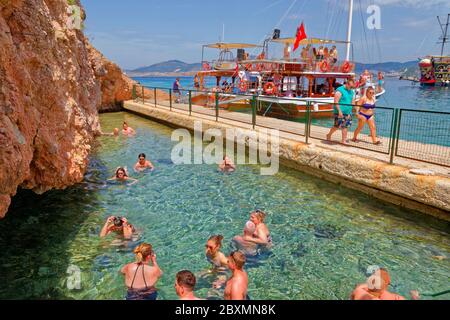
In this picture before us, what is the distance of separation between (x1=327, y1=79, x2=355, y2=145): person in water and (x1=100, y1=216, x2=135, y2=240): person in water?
6.12 m

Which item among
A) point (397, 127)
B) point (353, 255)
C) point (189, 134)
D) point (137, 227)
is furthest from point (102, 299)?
point (189, 134)

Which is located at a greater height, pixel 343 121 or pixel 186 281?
pixel 343 121

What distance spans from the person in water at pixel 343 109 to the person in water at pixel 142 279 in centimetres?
665

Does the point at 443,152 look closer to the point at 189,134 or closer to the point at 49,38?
the point at 49,38

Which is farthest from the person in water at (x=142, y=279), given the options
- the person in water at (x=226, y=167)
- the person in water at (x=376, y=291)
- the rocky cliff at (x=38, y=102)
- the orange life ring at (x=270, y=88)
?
the orange life ring at (x=270, y=88)

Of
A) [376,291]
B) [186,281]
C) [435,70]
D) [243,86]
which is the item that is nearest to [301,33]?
[243,86]

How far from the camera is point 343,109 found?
9.38 meters

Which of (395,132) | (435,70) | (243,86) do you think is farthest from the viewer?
(435,70)

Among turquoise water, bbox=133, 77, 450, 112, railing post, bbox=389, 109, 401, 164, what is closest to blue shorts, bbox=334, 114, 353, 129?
railing post, bbox=389, 109, 401, 164

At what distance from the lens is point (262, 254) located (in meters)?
5.75

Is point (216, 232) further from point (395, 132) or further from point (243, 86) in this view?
point (243, 86)

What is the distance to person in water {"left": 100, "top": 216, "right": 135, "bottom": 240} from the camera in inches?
243

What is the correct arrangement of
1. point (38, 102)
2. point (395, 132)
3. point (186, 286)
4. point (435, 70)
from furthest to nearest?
point (435, 70)
point (395, 132)
point (38, 102)
point (186, 286)

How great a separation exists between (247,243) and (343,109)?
5.25 m
